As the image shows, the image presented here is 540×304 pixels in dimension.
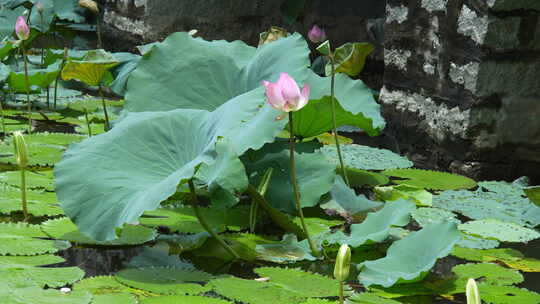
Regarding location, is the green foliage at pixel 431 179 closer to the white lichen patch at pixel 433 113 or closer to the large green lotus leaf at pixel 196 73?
the white lichen patch at pixel 433 113

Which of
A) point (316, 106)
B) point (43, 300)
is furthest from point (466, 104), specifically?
point (43, 300)

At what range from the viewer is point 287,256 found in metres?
1.64

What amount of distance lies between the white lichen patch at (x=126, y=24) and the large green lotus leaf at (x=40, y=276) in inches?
109

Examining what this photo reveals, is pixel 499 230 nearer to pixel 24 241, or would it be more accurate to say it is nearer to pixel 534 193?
pixel 534 193

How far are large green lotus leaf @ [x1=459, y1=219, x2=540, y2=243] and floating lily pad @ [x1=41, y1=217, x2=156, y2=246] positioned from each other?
781 mm

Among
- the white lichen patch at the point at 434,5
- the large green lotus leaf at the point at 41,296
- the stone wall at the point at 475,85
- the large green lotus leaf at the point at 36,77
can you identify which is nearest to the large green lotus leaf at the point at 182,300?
the large green lotus leaf at the point at 41,296

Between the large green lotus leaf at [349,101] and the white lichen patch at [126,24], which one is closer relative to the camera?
the large green lotus leaf at [349,101]

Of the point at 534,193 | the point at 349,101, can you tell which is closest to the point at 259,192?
the point at 349,101

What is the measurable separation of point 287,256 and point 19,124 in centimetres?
162

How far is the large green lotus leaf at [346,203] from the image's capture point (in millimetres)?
1916

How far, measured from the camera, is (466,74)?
7.61ft

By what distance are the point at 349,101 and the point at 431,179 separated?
383 mm

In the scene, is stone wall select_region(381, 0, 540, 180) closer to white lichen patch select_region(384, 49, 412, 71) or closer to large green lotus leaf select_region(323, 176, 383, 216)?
white lichen patch select_region(384, 49, 412, 71)

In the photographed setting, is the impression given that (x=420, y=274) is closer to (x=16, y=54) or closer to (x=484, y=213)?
(x=484, y=213)
